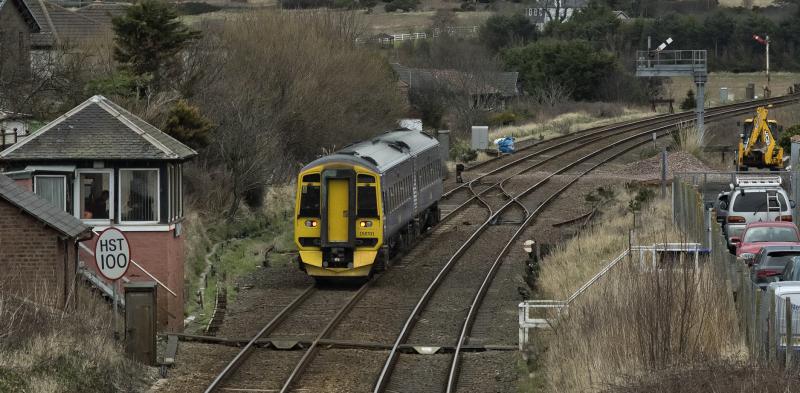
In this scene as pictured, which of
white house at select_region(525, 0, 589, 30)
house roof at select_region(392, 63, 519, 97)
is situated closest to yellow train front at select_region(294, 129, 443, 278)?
house roof at select_region(392, 63, 519, 97)

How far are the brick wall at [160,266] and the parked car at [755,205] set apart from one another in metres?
13.7

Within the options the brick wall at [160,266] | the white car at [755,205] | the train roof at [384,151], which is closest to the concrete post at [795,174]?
→ the white car at [755,205]

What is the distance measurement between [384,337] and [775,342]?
24.9 feet

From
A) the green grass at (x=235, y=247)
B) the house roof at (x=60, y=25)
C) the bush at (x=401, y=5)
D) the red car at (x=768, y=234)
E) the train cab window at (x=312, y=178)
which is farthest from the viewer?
the bush at (x=401, y=5)

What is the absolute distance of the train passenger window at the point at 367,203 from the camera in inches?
982

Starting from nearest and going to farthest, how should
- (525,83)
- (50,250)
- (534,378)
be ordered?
(534,378), (50,250), (525,83)

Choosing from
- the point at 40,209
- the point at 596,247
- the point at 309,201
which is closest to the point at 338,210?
the point at 309,201

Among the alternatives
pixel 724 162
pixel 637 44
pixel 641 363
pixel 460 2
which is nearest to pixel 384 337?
pixel 641 363

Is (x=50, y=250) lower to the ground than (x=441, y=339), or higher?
higher

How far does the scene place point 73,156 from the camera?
20625 mm

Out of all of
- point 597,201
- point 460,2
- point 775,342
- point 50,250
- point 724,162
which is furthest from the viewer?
point 460,2

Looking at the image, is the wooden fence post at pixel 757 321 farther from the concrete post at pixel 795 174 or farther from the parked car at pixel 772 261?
the concrete post at pixel 795 174

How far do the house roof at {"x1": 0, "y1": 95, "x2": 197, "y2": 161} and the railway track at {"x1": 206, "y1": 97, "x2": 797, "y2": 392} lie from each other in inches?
135

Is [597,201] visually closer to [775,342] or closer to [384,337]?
[384,337]
